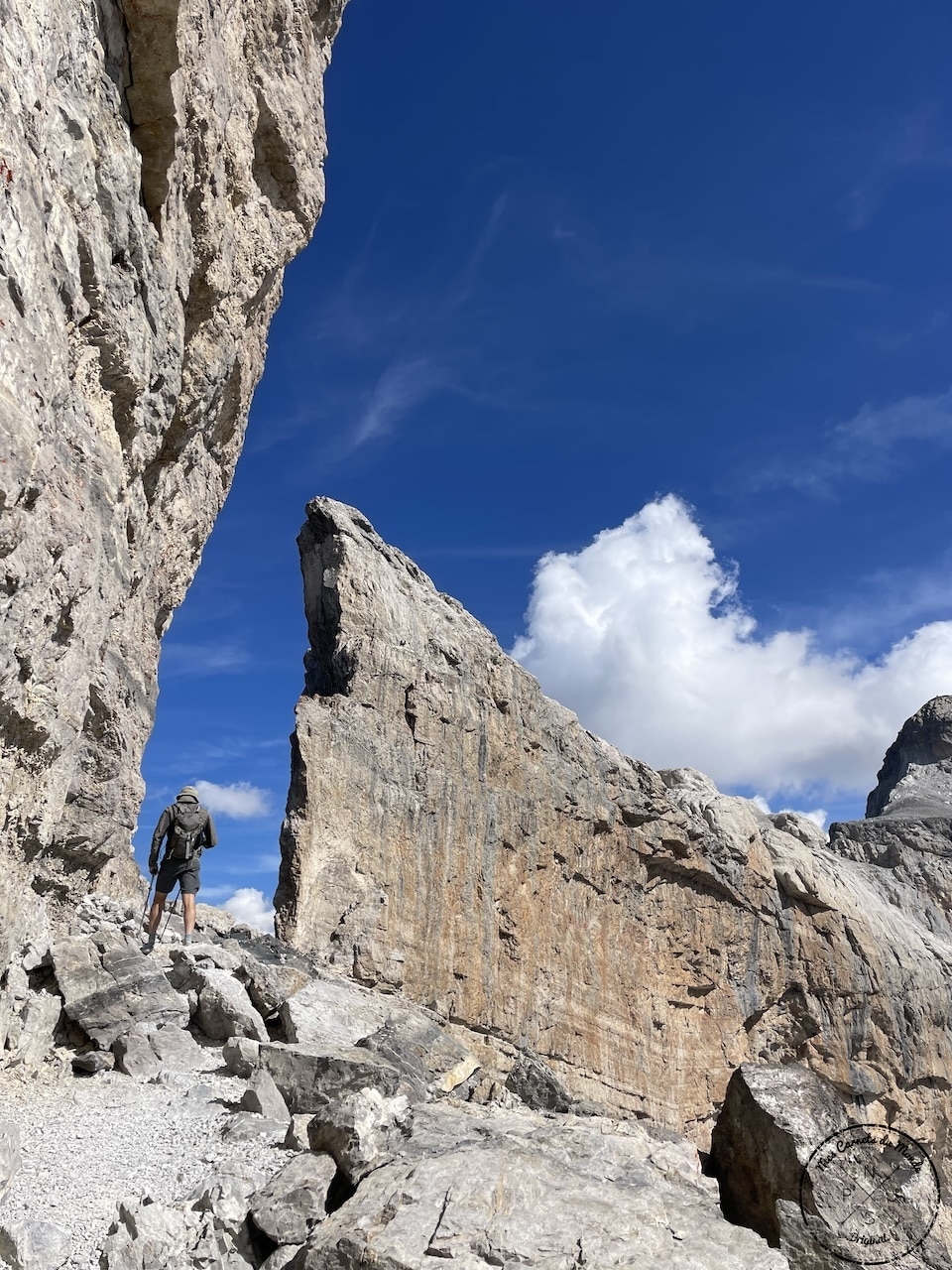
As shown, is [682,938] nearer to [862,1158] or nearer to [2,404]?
[862,1158]

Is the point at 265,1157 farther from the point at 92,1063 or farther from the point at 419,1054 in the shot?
the point at 419,1054

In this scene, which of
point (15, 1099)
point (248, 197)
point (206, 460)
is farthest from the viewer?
point (206, 460)

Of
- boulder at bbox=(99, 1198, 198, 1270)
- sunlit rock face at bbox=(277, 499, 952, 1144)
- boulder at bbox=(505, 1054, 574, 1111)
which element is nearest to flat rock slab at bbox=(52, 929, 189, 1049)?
boulder at bbox=(99, 1198, 198, 1270)

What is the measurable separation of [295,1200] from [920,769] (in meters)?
44.1

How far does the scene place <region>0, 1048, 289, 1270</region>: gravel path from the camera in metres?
5.60

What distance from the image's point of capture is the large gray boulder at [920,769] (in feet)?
136

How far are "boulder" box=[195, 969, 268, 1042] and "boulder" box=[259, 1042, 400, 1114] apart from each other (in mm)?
876

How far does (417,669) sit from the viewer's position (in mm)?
20594

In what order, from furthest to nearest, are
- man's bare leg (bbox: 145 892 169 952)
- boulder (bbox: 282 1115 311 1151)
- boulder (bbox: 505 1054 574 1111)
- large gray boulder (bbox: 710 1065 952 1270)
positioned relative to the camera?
boulder (bbox: 505 1054 574 1111)
man's bare leg (bbox: 145 892 169 952)
large gray boulder (bbox: 710 1065 952 1270)
boulder (bbox: 282 1115 311 1151)

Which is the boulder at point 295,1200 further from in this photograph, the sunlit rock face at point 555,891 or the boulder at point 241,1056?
the sunlit rock face at point 555,891

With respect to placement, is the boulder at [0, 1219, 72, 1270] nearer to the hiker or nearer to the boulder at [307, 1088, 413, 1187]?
the boulder at [307, 1088, 413, 1187]

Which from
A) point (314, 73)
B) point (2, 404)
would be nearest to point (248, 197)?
point (314, 73)

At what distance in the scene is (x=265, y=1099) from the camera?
735 cm

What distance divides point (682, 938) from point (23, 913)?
2243 centimetres
